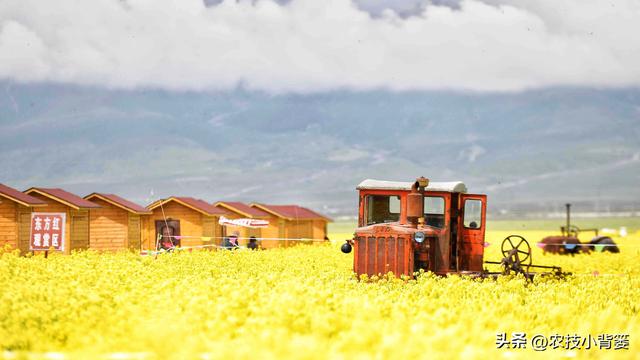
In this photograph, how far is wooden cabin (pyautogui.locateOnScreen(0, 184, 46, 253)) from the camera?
106 feet

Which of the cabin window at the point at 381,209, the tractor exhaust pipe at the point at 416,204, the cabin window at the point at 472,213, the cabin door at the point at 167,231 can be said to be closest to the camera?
the tractor exhaust pipe at the point at 416,204

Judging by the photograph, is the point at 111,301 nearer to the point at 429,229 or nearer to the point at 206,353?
the point at 206,353

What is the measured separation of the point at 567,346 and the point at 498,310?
2.14 metres

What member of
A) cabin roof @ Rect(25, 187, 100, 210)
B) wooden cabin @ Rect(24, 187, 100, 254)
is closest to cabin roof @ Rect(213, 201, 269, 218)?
wooden cabin @ Rect(24, 187, 100, 254)

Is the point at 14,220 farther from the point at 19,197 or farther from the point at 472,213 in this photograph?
the point at 472,213

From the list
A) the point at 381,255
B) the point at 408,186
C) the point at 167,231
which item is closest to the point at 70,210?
the point at 167,231

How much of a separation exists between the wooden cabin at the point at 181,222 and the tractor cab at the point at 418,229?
1890cm

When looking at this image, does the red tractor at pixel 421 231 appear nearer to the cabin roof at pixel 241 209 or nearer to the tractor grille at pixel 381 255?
the tractor grille at pixel 381 255

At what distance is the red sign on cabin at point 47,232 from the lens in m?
29.0

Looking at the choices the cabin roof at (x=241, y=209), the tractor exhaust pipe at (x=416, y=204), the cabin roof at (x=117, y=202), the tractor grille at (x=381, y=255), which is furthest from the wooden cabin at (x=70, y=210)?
the tractor exhaust pipe at (x=416, y=204)

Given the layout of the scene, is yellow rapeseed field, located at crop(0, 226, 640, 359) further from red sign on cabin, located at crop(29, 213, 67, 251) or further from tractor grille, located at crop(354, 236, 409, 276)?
red sign on cabin, located at crop(29, 213, 67, 251)

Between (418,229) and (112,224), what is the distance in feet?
68.5

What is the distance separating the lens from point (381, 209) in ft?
76.7

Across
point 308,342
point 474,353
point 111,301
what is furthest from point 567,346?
point 111,301
